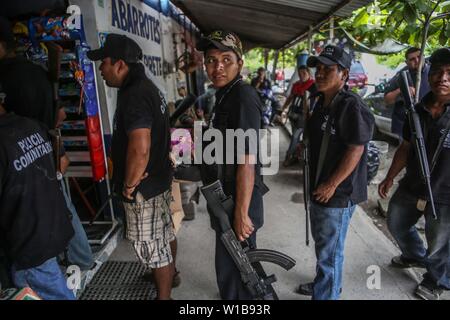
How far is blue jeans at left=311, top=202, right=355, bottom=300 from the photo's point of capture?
2121 millimetres

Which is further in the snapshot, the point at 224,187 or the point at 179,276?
the point at 179,276

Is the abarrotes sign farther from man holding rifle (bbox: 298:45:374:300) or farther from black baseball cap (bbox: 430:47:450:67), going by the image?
black baseball cap (bbox: 430:47:450:67)

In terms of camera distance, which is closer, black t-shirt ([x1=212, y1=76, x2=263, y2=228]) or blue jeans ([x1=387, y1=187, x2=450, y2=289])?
black t-shirt ([x1=212, y1=76, x2=263, y2=228])

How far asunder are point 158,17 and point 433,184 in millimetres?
4763

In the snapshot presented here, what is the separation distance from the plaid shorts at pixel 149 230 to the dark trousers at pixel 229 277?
0.44 meters

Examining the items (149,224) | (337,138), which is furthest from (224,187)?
(337,138)

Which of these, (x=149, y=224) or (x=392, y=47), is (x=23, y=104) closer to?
(x=149, y=224)

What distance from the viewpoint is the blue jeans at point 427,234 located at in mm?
2334

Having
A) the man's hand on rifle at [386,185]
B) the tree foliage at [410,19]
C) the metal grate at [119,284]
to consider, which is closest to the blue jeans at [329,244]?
the man's hand on rifle at [386,185]

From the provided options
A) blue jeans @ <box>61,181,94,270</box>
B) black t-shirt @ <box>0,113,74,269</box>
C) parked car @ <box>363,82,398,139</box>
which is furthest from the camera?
parked car @ <box>363,82,398,139</box>

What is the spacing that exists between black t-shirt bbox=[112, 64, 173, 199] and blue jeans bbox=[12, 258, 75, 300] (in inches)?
25.5

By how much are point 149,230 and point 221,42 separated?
1.34 m

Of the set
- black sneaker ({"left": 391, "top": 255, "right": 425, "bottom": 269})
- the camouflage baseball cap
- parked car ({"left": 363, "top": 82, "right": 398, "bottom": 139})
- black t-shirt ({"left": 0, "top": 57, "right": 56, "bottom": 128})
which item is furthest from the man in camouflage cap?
parked car ({"left": 363, "top": 82, "right": 398, "bottom": 139})
